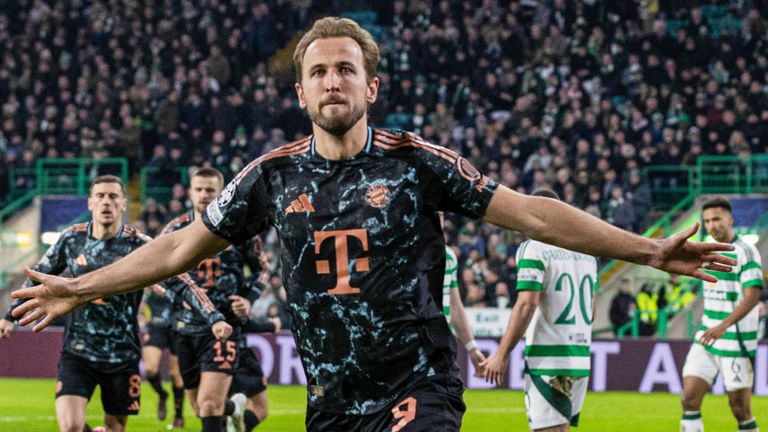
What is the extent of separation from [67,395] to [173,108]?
57.0ft

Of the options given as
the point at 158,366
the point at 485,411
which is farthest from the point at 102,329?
the point at 485,411

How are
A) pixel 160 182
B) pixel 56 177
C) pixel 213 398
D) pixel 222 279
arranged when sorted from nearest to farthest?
pixel 213 398, pixel 222 279, pixel 160 182, pixel 56 177

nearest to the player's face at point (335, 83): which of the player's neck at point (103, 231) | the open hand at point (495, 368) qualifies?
the open hand at point (495, 368)

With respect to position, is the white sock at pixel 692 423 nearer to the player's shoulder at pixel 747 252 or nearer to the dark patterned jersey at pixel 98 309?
the player's shoulder at pixel 747 252

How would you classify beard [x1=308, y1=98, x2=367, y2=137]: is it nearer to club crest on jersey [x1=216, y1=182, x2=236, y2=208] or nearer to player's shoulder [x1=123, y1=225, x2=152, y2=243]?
club crest on jersey [x1=216, y1=182, x2=236, y2=208]

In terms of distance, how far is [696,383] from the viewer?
9.98m

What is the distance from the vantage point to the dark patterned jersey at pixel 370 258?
13.5 feet

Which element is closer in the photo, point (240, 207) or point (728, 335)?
point (240, 207)

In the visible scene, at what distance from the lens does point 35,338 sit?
62.6 feet

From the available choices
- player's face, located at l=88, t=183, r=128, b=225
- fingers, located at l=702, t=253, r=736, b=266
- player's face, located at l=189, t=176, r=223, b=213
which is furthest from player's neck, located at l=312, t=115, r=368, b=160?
player's face, located at l=189, t=176, r=223, b=213

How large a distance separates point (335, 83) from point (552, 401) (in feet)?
14.6

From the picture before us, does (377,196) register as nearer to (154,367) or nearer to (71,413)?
(71,413)

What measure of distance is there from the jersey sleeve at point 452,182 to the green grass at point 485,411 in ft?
28.3

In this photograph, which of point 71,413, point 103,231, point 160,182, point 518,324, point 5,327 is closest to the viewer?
point 518,324
